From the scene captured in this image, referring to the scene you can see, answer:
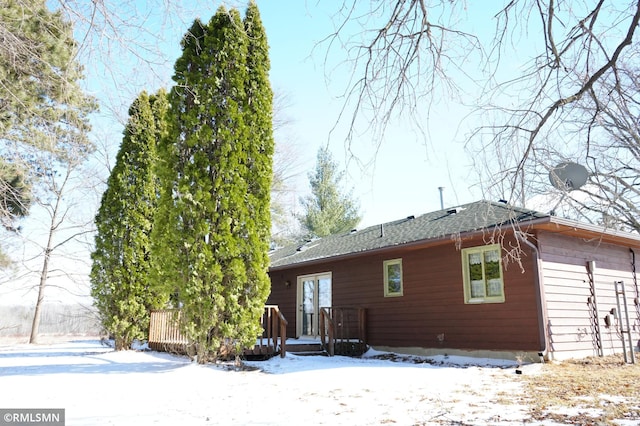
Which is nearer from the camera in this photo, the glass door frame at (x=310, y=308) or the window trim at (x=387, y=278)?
the window trim at (x=387, y=278)

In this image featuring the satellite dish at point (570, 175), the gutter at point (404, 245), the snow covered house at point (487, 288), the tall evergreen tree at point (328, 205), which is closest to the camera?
the satellite dish at point (570, 175)

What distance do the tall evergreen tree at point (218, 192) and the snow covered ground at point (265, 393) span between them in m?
0.94

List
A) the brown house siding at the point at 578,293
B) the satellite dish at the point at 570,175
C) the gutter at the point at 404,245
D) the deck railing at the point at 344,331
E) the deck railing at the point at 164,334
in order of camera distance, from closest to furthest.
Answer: the satellite dish at the point at 570,175
the gutter at the point at 404,245
the brown house siding at the point at 578,293
the deck railing at the point at 164,334
the deck railing at the point at 344,331

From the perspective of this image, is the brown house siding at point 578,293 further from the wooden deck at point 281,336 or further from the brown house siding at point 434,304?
the wooden deck at point 281,336

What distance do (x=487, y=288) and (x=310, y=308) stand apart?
18.5 feet

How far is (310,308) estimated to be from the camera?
13.6 m

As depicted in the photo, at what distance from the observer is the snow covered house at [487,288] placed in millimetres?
8766

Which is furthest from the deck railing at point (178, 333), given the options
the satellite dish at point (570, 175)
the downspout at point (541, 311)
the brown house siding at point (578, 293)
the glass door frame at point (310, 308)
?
the satellite dish at point (570, 175)

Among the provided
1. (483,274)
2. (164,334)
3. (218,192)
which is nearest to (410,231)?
(483,274)

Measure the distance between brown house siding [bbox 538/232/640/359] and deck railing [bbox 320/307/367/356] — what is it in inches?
173

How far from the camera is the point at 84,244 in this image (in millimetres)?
19188

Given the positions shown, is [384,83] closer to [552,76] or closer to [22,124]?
[552,76]

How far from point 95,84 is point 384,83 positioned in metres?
2.40

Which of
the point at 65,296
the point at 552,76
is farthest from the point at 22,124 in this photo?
the point at 65,296
